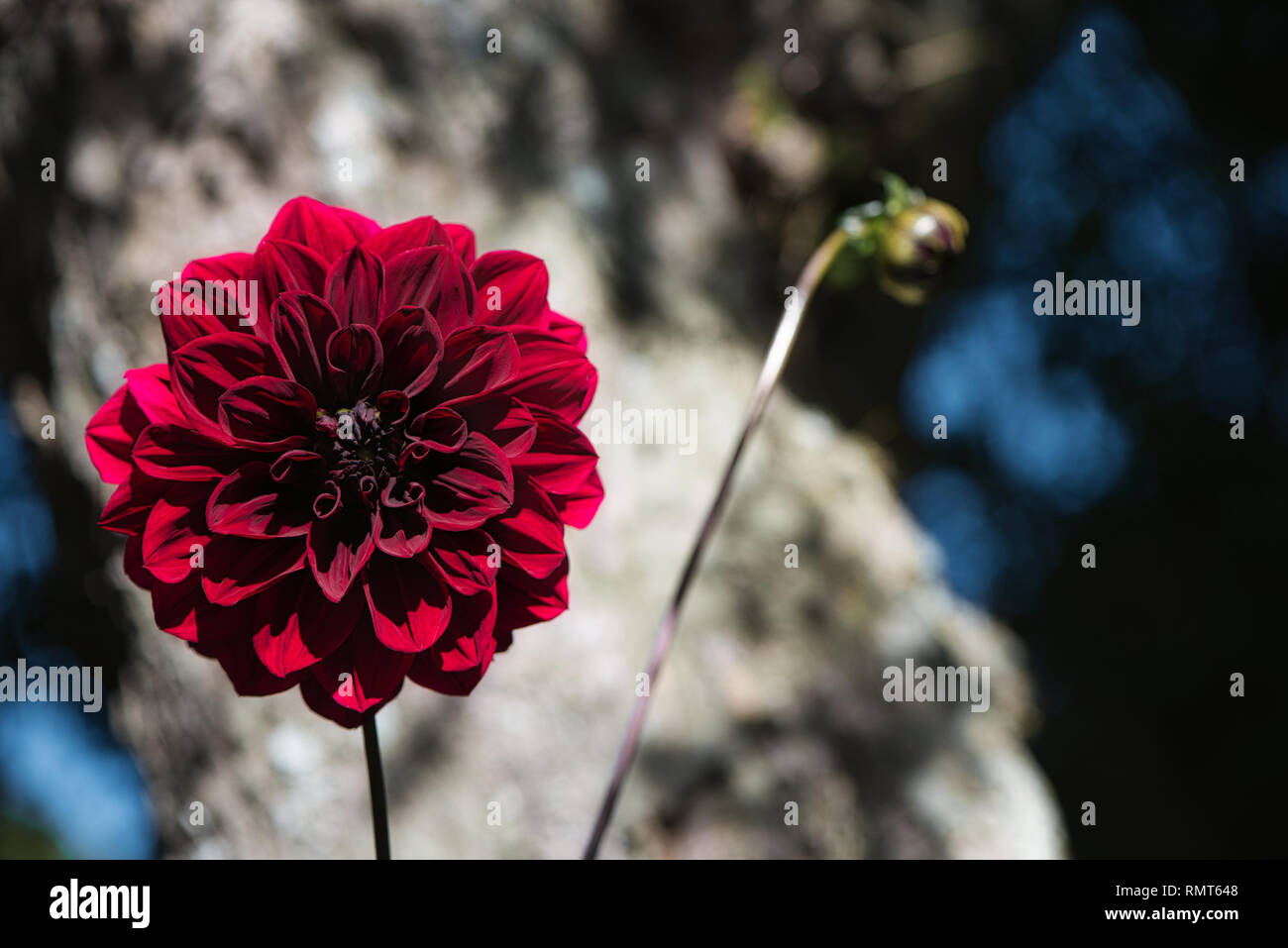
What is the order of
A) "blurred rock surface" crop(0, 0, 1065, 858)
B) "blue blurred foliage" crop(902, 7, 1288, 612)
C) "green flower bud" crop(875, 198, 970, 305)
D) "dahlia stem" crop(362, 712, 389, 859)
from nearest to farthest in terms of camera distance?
"dahlia stem" crop(362, 712, 389, 859) → "green flower bud" crop(875, 198, 970, 305) → "blurred rock surface" crop(0, 0, 1065, 858) → "blue blurred foliage" crop(902, 7, 1288, 612)

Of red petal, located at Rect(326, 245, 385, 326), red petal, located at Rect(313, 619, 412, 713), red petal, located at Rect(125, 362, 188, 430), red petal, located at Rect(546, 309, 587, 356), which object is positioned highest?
red petal, located at Rect(326, 245, 385, 326)

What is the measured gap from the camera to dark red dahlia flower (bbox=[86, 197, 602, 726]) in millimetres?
274

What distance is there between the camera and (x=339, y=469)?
0.93 ft

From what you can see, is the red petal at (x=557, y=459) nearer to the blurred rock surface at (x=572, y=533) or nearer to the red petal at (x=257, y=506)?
the red petal at (x=257, y=506)

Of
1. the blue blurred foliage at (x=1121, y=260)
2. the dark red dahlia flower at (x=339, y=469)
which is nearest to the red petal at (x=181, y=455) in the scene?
the dark red dahlia flower at (x=339, y=469)

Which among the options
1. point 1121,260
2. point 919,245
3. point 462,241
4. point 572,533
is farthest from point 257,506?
point 1121,260

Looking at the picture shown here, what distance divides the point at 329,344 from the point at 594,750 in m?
0.48

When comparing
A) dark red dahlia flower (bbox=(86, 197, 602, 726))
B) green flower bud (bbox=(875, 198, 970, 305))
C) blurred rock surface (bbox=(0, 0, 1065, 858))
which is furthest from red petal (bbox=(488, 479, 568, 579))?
blurred rock surface (bbox=(0, 0, 1065, 858))

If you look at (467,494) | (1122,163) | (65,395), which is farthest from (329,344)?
(1122,163)

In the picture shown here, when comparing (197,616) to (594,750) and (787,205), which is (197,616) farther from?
(787,205)

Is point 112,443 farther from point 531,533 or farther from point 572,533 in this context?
point 572,533

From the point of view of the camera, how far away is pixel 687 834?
2.18 feet

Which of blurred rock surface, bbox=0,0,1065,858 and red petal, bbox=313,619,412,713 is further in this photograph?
blurred rock surface, bbox=0,0,1065,858

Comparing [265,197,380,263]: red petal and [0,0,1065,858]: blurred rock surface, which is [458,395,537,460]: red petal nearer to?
[265,197,380,263]: red petal
